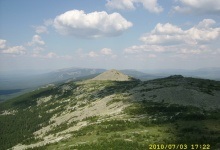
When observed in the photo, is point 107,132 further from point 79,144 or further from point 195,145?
point 195,145

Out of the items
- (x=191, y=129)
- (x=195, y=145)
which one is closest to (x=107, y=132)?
(x=191, y=129)

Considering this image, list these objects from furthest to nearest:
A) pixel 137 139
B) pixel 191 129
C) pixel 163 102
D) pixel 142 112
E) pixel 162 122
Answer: pixel 163 102 → pixel 142 112 → pixel 162 122 → pixel 191 129 → pixel 137 139

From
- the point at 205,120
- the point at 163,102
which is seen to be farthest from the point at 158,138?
the point at 163,102

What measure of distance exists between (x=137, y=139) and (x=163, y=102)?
3805 cm

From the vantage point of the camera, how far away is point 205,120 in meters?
55.8

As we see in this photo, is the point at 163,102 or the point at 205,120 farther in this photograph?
the point at 163,102

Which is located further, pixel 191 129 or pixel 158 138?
pixel 191 129

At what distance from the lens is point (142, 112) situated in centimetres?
7156

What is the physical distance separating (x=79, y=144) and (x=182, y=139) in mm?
17268

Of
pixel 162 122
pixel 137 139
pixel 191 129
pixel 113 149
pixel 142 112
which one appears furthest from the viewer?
pixel 142 112

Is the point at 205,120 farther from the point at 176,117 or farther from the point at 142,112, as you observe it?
the point at 142,112

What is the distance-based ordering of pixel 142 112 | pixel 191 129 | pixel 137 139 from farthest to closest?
pixel 142 112
pixel 191 129
pixel 137 139

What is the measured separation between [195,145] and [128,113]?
36.3 m

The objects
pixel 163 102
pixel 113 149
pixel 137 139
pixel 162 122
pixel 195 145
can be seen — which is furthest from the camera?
pixel 163 102
